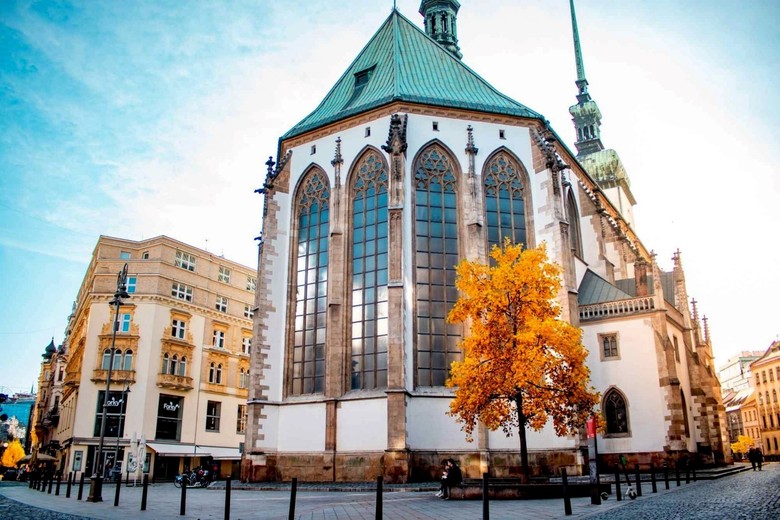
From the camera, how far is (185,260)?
4656cm

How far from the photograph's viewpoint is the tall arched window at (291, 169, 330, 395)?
27891 millimetres

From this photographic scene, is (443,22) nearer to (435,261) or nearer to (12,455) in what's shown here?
(435,261)

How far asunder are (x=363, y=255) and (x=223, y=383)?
2292 cm

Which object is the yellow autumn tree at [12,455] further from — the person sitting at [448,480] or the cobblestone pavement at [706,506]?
the cobblestone pavement at [706,506]

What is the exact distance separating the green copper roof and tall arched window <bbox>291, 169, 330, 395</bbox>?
348cm

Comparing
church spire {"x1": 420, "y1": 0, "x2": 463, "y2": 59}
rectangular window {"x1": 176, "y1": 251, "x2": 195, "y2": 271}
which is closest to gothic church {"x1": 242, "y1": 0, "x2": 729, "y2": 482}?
church spire {"x1": 420, "y1": 0, "x2": 463, "y2": 59}

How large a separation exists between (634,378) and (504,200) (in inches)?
389

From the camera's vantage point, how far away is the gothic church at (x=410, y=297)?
25.2 m

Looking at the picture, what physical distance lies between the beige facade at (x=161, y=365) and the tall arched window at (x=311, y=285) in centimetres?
1472

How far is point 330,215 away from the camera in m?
29.2

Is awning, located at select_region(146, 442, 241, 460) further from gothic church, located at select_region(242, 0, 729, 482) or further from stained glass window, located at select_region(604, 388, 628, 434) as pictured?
stained glass window, located at select_region(604, 388, 628, 434)

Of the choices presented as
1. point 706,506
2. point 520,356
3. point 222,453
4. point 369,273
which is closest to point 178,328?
point 222,453

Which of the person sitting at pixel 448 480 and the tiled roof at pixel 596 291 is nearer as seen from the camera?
the person sitting at pixel 448 480

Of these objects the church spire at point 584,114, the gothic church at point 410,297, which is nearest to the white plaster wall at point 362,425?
the gothic church at point 410,297
